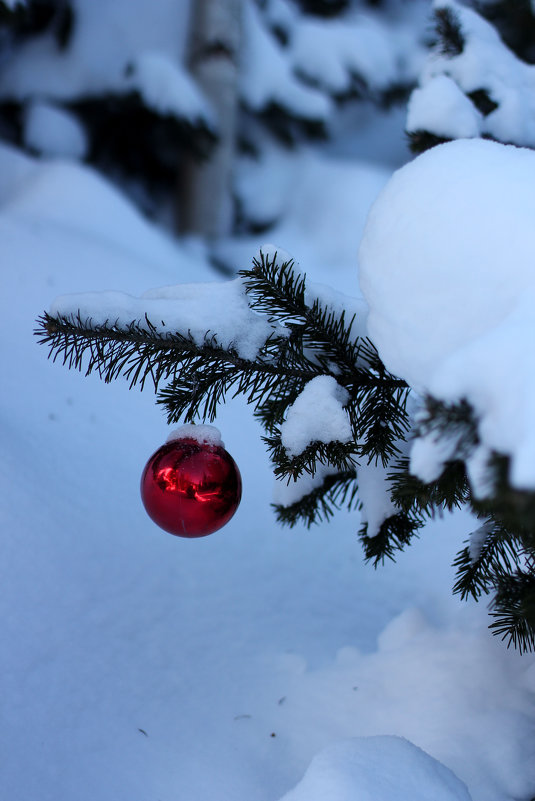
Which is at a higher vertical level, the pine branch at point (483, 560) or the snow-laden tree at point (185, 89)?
the snow-laden tree at point (185, 89)

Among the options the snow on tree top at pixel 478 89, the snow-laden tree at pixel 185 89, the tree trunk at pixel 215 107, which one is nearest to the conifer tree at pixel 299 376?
the snow on tree top at pixel 478 89

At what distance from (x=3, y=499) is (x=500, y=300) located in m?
1.04

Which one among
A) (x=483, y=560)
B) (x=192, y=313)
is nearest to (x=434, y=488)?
(x=483, y=560)

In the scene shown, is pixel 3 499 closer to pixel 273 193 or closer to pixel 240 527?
pixel 240 527

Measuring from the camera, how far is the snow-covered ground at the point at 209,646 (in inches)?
45.2

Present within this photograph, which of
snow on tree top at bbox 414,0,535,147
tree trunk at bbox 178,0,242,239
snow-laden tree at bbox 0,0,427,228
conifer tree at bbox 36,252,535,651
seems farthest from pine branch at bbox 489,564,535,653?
tree trunk at bbox 178,0,242,239

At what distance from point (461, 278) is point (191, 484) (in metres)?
0.46

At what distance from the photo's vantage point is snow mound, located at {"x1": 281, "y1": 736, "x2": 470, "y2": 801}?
2.85 feet

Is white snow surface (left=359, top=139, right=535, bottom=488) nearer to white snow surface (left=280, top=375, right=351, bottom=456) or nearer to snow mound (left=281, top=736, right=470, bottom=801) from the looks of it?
white snow surface (left=280, top=375, right=351, bottom=456)

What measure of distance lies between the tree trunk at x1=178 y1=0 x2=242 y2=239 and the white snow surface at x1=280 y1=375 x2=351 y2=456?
331 cm

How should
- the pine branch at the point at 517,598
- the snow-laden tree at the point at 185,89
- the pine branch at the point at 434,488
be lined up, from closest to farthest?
the pine branch at the point at 434,488, the pine branch at the point at 517,598, the snow-laden tree at the point at 185,89

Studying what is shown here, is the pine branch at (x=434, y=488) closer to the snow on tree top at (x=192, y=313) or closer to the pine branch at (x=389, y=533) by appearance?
the pine branch at (x=389, y=533)

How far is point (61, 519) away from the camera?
1.45 m

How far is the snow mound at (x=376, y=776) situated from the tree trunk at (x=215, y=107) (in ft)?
11.4
